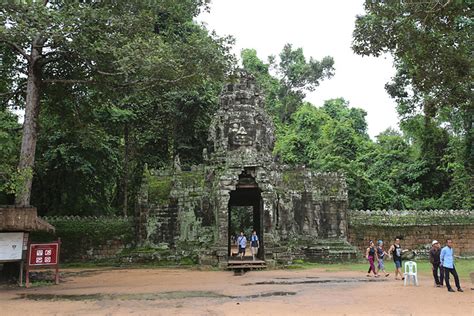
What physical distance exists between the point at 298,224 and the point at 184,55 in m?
10.1

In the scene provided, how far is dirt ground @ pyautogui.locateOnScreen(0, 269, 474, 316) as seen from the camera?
9.53 metres

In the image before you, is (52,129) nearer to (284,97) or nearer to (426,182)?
(426,182)

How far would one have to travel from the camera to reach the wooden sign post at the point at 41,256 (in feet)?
46.6

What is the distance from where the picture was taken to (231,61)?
52.0ft

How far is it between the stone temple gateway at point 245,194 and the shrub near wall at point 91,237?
142 centimetres

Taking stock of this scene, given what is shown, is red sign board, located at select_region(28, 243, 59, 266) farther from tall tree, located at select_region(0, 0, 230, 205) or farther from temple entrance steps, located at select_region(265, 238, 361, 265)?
temple entrance steps, located at select_region(265, 238, 361, 265)

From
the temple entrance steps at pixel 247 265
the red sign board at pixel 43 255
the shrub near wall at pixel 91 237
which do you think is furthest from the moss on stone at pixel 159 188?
the red sign board at pixel 43 255

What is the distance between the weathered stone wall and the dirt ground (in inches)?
262

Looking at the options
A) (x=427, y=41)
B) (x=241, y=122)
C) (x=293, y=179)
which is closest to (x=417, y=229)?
(x=293, y=179)

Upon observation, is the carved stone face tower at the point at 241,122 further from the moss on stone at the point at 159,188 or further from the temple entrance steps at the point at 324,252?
the temple entrance steps at the point at 324,252

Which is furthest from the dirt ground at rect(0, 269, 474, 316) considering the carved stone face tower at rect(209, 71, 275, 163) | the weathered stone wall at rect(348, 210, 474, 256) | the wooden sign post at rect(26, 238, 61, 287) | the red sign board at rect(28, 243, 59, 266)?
the weathered stone wall at rect(348, 210, 474, 256)

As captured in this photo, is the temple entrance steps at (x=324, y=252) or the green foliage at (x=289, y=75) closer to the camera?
the temple entrance steps at (x=324, y=252)

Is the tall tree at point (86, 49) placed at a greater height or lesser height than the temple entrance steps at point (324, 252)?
greater

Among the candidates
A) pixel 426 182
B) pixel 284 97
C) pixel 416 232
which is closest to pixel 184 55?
pixel 416 232
